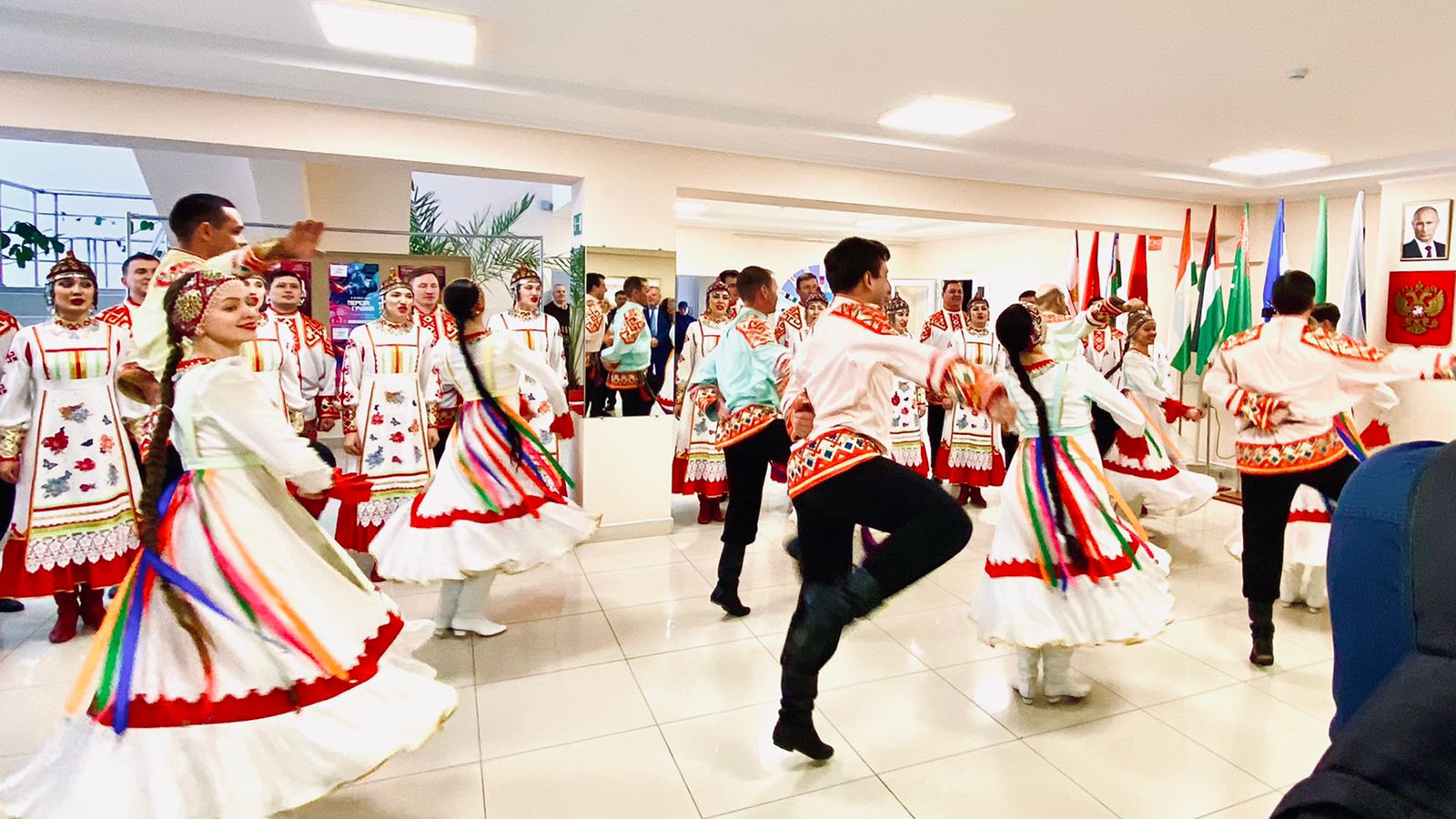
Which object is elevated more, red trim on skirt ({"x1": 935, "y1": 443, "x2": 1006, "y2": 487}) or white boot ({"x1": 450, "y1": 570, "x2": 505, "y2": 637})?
red trim on skirt ({"x1": 935, "y1": 443, "x2": 1006, "y2": 487})

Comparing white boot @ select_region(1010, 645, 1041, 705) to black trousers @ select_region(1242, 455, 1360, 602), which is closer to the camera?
white boot @ select_region(1010, 645, 1041, 705)

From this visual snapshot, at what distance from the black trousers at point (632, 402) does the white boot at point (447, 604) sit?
184 centimetres

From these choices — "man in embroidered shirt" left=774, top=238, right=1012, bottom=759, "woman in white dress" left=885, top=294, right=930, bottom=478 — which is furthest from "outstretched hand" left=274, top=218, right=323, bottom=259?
"woman in white dress" left=885, top=294, right=930, bottom=478

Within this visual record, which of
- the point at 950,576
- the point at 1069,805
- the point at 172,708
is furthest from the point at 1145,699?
the point at 172,708

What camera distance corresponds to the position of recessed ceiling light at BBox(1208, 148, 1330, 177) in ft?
17.7

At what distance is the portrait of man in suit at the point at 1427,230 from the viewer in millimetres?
5672

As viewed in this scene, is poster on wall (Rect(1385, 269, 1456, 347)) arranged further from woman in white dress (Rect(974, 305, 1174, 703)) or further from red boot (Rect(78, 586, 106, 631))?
red boot (Rect(78, 586, 106, 631))

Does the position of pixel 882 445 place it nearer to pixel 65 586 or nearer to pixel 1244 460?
pixel 1244 460

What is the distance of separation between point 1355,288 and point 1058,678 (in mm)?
Answer: 5143

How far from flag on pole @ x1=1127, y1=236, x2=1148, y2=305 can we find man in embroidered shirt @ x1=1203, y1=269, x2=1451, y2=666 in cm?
441

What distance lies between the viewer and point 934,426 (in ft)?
20.5

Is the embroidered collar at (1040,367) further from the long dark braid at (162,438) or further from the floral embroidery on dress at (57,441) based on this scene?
the floral embroidery on dress at (57,441)

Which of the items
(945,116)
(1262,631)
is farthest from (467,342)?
(1262,631)

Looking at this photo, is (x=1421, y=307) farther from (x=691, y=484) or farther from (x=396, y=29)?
(x=396, y=29)
